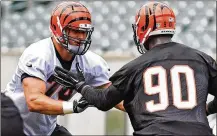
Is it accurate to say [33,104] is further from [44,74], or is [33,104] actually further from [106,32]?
[106,32]

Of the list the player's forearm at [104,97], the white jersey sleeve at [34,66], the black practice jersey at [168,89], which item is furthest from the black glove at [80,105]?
the black practice jersey at [168,89]

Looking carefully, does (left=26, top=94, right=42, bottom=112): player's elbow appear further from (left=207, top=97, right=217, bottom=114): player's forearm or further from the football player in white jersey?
(left=207, top=97, right=217, bottom=114): player's forearm

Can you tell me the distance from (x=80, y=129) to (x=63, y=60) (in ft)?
9.20

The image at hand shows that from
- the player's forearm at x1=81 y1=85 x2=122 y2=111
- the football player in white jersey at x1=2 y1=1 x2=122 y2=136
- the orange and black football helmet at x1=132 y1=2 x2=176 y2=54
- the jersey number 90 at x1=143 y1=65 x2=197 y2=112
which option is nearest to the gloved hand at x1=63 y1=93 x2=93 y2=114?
the football player in white jersey at x1=2 y1=1 x2=122 y2=136

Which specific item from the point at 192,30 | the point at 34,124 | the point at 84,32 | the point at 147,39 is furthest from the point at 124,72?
the point at 192,30

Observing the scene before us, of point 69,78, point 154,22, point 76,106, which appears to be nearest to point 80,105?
point 76,106

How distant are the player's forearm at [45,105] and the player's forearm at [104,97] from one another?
0.36m

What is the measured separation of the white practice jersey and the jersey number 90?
0.98 metres

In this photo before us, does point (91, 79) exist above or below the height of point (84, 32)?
below

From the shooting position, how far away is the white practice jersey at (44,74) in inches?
168

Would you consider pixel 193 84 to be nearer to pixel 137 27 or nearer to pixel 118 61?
pixel 137 27

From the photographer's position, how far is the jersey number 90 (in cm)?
344

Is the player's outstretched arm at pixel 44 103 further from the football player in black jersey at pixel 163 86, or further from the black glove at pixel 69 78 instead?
the football player in black jersey at pixel 163 86

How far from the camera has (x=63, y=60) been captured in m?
4.43
